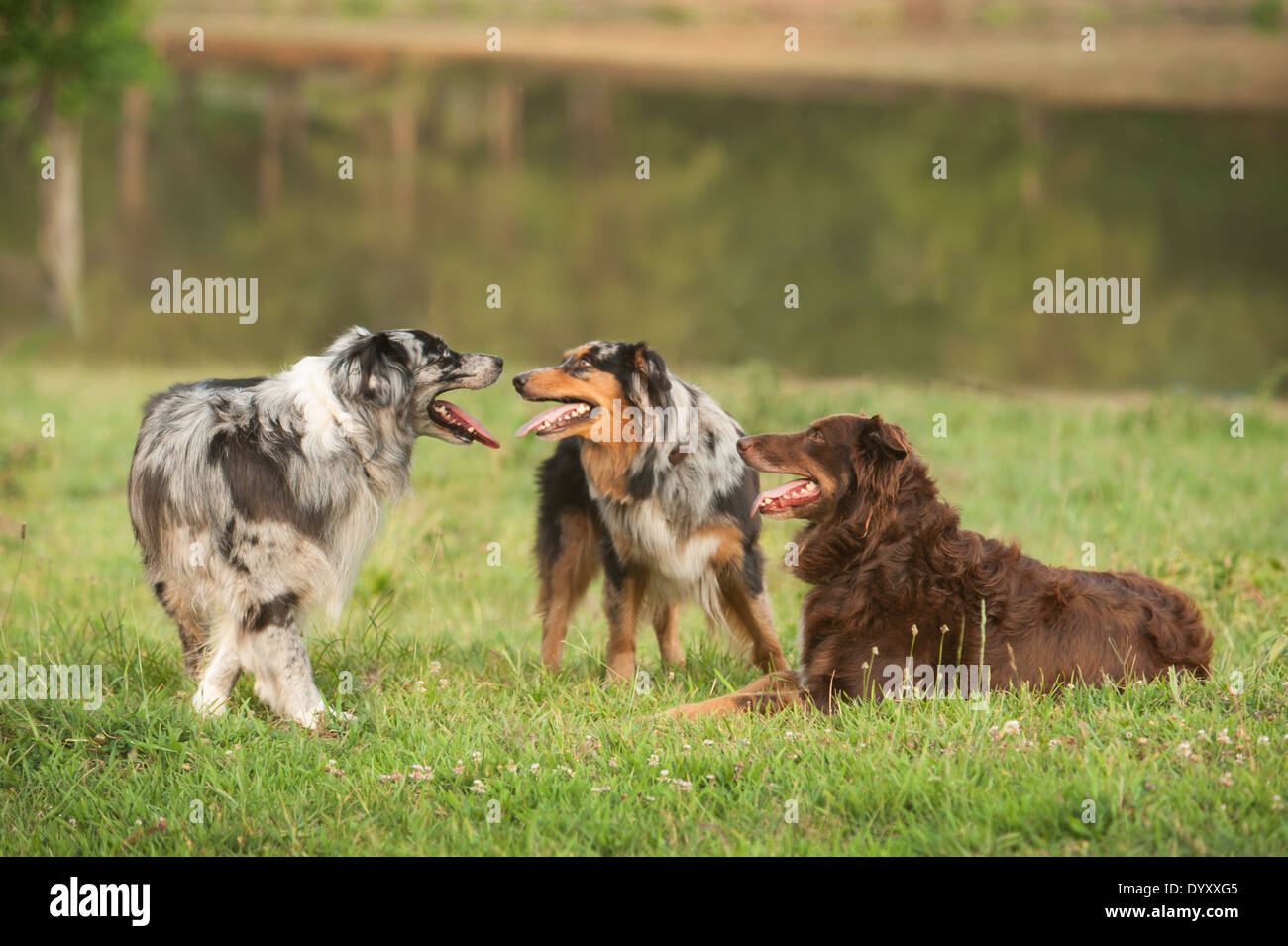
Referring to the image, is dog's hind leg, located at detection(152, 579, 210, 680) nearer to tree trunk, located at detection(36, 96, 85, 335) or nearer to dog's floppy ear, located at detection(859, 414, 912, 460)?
dog's floppy ear, located at detection(859, 414, 912, 460)

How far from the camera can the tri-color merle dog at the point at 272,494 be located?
15.3 feet

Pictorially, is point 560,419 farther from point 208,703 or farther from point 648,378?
point 208,703

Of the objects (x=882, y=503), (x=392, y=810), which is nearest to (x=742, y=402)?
(x=882, y=503)

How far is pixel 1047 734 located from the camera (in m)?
4.15

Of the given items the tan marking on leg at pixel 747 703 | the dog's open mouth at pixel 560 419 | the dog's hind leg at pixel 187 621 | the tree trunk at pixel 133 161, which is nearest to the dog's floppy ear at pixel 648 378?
the dog's open mouth at pixel 560 419

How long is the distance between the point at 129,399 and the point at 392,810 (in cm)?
1115

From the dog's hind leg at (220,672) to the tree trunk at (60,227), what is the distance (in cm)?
1539

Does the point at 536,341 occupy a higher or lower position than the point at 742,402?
higher

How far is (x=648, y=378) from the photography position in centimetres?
532

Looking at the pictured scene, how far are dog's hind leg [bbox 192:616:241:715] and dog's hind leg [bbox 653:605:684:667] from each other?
6.99 feet

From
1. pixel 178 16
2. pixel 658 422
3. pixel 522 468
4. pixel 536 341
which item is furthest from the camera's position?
pixel 178 16

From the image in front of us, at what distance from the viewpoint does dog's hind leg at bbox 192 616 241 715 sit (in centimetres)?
470

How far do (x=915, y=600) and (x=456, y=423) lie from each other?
215 cm

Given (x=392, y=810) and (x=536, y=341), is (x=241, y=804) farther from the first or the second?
(x=536, y=341)
